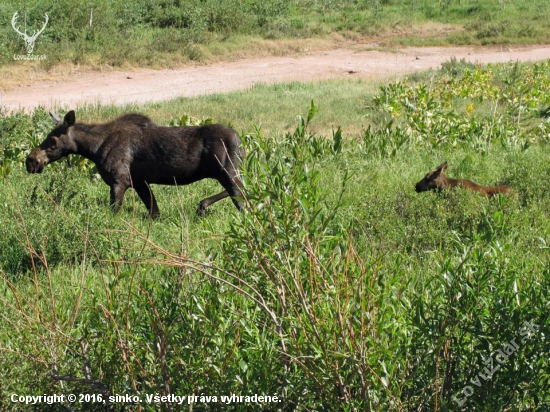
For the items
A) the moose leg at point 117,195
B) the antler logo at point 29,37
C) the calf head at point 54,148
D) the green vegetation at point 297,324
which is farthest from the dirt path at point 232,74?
the green vegetation at point 297,324

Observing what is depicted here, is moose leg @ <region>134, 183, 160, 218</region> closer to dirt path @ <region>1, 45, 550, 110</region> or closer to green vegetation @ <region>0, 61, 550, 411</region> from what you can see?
green vegetation @ <region>0, 61, 550, 411</region>

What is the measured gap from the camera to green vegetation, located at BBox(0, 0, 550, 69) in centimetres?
2214

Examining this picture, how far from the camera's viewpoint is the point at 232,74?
21906 mm

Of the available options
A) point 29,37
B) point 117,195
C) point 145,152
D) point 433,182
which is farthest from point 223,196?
point 29,37

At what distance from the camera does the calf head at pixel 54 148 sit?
9.08 m

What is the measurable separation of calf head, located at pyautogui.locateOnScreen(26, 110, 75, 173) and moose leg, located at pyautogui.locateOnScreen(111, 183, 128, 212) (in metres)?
0.74

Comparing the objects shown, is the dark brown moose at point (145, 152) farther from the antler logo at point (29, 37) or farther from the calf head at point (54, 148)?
the antler logo at point (29, 37)

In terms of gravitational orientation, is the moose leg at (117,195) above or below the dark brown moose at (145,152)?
below

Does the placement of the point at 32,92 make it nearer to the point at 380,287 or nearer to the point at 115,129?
the point at 115,129

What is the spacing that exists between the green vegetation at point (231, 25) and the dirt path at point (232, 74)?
Answer: 0.87 meters

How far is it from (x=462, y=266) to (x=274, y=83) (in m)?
16.2

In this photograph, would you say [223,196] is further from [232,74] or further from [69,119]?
[232,74]

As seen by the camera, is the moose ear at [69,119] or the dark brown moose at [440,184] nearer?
the moose ear at [69,119]

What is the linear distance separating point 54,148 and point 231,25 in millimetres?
17398
